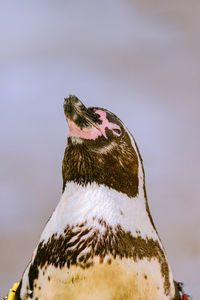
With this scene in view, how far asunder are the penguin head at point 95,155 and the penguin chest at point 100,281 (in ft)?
0.66

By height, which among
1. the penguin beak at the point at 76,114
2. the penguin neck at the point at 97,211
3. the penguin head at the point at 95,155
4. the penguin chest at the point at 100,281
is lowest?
the penguin chest at the point at 100,281

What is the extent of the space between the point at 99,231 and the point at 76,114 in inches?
12.3

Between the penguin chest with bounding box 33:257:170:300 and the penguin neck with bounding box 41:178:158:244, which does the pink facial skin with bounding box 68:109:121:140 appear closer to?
the penguin neck with bounding box 41:178:158:244

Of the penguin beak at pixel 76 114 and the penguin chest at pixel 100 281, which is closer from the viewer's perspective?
the penguin chest at pixel 100 281

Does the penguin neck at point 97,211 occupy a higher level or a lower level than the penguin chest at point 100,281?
higher

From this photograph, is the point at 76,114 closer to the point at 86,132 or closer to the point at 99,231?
the point at 86,132

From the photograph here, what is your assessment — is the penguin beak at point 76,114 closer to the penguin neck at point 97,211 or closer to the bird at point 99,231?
the bird at point 99,231

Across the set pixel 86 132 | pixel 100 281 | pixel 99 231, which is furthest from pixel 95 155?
pixel 100 281

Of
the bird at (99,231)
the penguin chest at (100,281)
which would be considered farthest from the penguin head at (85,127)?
the penguin chest at (100,281)

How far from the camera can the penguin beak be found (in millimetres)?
1181

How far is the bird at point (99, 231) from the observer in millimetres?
1073

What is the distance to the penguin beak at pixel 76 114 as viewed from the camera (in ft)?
3.87

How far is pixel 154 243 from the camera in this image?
1.19 metres

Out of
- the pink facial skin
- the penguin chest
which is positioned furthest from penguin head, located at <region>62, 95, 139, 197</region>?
the penguin chest
